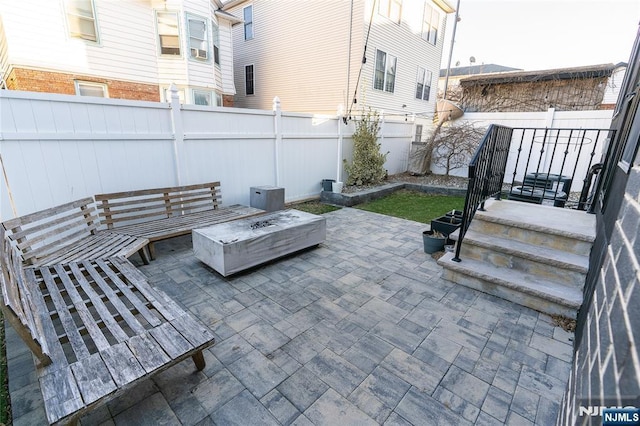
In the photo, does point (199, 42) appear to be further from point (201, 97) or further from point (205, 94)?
point (201, 97)

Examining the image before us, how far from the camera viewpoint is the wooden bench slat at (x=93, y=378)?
5.11 feet

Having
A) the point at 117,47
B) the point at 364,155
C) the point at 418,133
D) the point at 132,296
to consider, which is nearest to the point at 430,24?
the point at 418,133

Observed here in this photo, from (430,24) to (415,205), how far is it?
988 centimetres

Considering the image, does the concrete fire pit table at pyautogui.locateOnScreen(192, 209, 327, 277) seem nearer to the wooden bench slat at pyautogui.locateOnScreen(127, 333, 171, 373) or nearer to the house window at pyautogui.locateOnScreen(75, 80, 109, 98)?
the wooden bench slat at pyautogui.locateOnScreen(127, 333, 171, 373)

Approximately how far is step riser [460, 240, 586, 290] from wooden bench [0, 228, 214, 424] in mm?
3019

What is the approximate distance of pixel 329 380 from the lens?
84.7 inches

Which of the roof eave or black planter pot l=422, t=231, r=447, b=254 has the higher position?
the roof eave

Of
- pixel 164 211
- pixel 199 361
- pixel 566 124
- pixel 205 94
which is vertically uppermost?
pixel 205 94

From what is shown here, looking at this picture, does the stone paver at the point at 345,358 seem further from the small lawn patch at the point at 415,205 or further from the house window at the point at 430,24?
the house window at the point at 430,24

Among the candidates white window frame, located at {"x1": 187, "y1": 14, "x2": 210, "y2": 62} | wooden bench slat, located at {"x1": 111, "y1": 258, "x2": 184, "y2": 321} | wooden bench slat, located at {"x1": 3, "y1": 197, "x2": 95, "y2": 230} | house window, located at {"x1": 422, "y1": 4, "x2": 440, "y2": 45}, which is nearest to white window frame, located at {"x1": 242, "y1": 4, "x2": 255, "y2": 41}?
white window frame, located at {"x1": 187, "y1": 14, "x2": 210, "y2": 62}

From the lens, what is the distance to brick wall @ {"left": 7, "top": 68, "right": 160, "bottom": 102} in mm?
7246

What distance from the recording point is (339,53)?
32.9 ft

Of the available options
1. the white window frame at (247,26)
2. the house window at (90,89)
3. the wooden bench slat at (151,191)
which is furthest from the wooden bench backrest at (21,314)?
the white window frame at (247,26)

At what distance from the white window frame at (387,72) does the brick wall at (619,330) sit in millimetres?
10640
